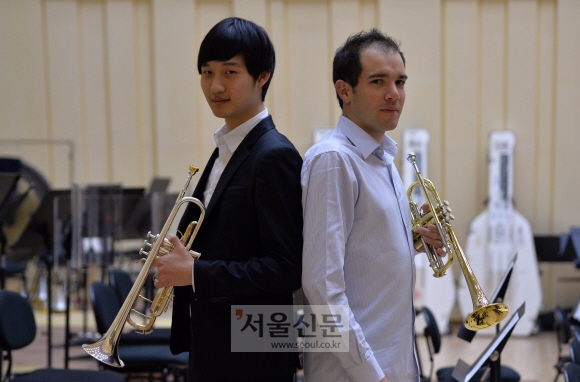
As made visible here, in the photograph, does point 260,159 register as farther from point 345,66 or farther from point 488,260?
point 488,260

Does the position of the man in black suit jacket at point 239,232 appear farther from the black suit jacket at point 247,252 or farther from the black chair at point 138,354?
the black chair at point 138,354

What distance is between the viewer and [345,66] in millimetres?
2281

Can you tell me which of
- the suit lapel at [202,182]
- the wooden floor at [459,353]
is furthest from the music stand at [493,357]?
the wooden floor at [459,353]

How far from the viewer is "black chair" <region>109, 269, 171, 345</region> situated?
4.45 metres

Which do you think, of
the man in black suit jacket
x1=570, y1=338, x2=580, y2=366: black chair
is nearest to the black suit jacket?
the man in black suit jacket

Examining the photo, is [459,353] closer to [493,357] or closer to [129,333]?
[129,333]

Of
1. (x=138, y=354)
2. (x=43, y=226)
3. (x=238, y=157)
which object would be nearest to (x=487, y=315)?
(x=238, y=157)

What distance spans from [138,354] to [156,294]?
2.03m

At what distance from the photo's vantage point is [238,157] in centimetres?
223

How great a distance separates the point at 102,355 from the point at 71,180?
6996 mm

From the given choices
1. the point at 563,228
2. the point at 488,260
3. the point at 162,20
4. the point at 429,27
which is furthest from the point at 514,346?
the point at 162,20

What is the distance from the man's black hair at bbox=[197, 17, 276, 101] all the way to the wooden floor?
3277mm

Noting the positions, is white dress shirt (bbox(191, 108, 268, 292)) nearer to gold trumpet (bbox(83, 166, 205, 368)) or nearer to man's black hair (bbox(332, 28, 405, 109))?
gold trumpet (bbox(83, 166, 205, 368))

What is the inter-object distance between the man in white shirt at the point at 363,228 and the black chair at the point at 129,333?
248 centimetres
